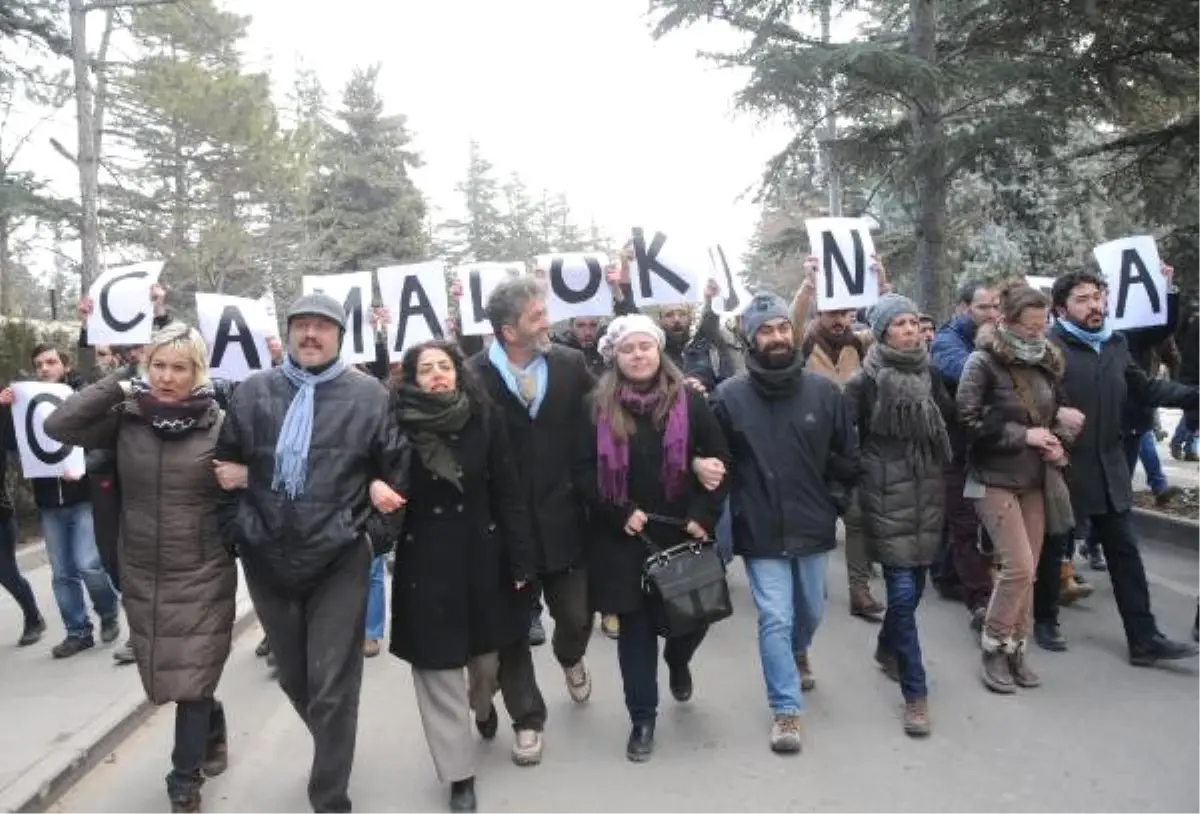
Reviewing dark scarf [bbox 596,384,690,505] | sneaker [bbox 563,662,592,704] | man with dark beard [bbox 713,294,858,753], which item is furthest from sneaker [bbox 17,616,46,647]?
man with dark beard [bbox 713,294,858,753]

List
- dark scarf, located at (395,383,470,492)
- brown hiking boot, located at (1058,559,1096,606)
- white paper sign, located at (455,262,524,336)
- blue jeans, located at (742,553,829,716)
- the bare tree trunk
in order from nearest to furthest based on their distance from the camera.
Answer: dark scarf, located at (395,383,470,492) → blue jeans, located at (742,553,829,716) → brown hiking boot, located at (1058,559,1096,606) → white paper sign, located at (455,262,524,336) → the bare tree trunk

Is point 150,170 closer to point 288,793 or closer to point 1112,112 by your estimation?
point 1112,112

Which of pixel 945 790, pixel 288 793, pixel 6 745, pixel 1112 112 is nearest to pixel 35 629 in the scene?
pixel 6 745

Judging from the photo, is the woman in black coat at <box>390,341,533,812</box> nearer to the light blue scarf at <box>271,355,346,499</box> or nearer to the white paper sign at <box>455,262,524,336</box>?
the light blue scarf at <box>271,355,346,499</box>

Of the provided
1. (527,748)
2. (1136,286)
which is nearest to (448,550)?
(527,748)

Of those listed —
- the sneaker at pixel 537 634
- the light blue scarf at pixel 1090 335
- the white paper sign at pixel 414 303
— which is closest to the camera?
the light blue scarf at pixel 1090 335

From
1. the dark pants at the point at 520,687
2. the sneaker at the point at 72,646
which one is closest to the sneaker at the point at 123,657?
the sneaker at the point at 72,646

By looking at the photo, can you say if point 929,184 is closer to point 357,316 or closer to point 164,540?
point 357,316

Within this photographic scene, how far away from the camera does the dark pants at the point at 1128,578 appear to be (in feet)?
17.1

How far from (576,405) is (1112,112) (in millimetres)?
9054

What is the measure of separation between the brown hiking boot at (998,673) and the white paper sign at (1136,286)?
251 centimetres

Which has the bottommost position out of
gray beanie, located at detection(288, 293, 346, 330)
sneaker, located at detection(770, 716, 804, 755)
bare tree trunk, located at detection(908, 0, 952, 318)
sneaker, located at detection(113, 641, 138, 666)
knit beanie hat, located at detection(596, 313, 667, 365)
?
sneaker, located at detection(770, 716, 804, 755)

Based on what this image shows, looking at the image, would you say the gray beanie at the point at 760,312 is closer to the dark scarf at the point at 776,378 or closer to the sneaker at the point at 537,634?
the dark scarf at the point at 776,378

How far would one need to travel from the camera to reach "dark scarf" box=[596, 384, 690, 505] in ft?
14.2
